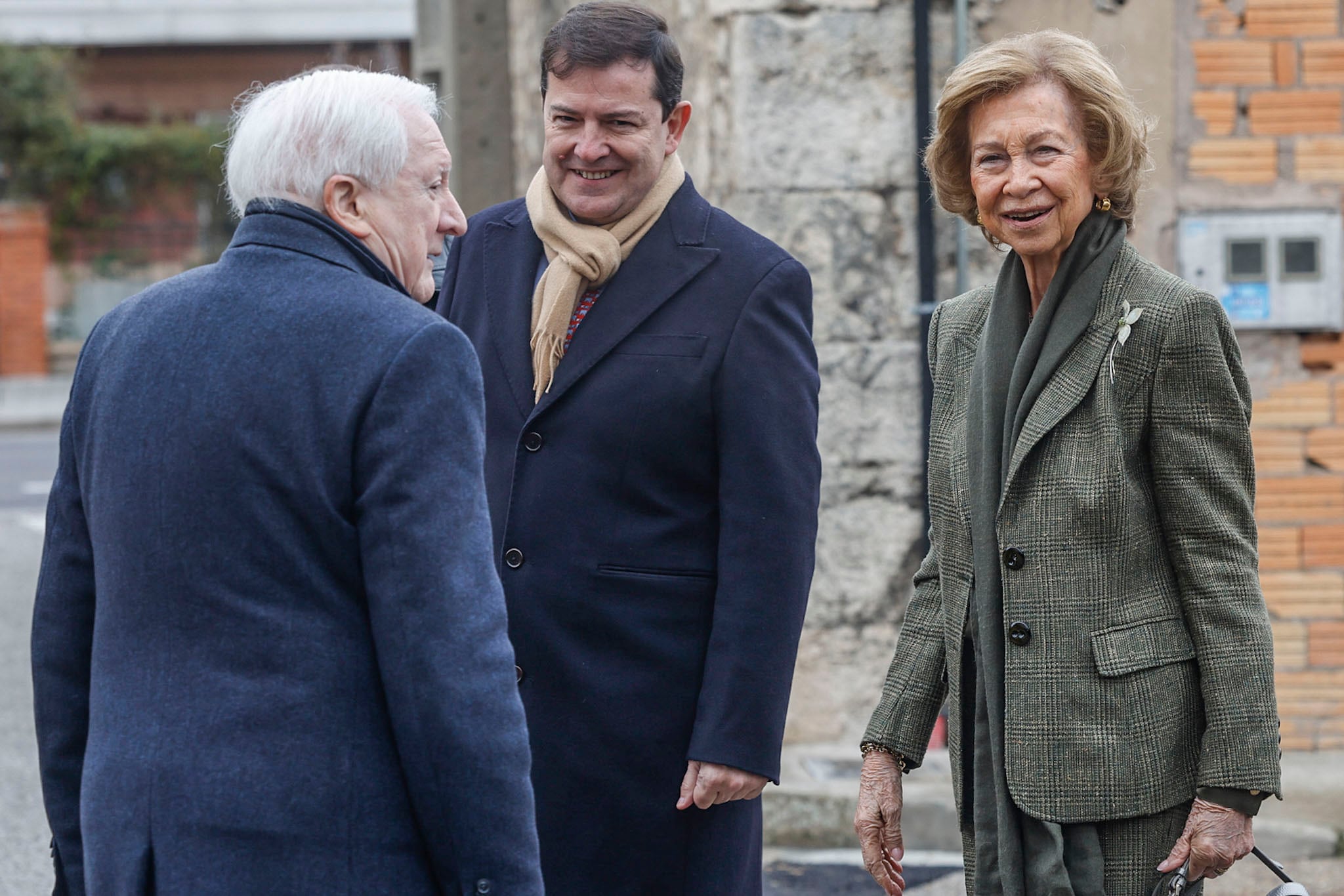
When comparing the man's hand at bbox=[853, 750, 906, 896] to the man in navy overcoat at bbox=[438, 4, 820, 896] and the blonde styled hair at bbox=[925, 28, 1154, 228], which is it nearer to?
the man in navy overcoat at bbox=[438, 4, 820, 896]

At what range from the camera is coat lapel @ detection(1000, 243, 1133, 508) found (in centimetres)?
232

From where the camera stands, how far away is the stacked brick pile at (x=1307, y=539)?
4.81 metres

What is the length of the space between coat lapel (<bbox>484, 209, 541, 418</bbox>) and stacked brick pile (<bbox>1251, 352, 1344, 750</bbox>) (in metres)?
2.70

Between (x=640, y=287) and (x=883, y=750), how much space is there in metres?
0.86

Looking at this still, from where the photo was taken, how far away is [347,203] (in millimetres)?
2045

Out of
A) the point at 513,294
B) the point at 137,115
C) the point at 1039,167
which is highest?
the point at 137,115

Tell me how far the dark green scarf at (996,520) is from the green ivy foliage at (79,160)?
2258 centimetres

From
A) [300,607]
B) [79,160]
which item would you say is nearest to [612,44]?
[300,607]

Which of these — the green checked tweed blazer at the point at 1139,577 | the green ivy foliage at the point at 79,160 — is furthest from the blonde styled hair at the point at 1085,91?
the green ivy foliage at the point at 79,160

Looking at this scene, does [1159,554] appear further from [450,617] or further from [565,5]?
[565,5]

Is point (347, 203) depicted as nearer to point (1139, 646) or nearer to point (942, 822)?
point (1139, 646)

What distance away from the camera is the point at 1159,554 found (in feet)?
7.62

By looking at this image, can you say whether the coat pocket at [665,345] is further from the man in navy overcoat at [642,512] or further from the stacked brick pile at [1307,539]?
the stacked brick pile at [1307,539]

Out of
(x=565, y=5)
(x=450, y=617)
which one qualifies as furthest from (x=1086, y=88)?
(x=565, y=5)
